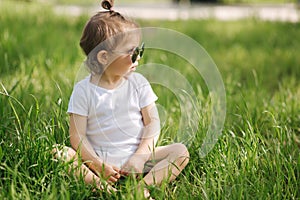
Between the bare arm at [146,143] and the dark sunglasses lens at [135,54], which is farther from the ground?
the dark sunglasses lens at [135,54]

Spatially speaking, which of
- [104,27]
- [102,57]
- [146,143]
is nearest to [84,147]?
[146,143]

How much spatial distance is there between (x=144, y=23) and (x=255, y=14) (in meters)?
1.35

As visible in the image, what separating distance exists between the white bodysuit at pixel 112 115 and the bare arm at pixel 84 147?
4 centimetres

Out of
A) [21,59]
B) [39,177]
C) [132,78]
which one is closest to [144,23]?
[21,59]

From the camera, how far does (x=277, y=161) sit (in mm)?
2305

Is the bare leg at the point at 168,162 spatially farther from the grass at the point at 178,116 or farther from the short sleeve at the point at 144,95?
the short sleeve at the point at 144,95

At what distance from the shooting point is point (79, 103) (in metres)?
2.34

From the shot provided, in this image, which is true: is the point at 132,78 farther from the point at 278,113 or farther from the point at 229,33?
the point at 229,33

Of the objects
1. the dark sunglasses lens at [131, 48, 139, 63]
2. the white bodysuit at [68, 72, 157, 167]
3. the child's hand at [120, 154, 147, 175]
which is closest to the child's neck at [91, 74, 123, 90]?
the white bodysuit at [68, 72, 157, 167]

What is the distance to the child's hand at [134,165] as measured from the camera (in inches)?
91.5

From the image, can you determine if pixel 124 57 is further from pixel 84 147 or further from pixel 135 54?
pixel 84 147

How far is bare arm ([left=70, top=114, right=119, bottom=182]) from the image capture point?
2.27 m

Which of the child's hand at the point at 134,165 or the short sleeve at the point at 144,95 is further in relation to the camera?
the short sleeve at the point at 144,95

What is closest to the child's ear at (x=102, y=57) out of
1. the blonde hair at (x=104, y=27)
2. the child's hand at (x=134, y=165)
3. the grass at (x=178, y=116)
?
the blonde hair at (x=104, y=27)
